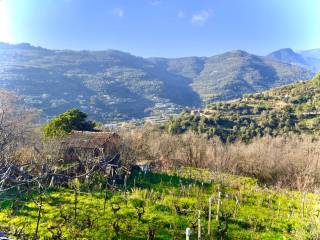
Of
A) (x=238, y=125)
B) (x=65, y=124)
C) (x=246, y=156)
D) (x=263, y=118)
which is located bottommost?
(x=246, y=156)

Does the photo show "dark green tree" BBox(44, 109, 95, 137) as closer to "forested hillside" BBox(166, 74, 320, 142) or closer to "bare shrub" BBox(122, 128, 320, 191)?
"bare shrub" BBox(122, 128, 320, 191)

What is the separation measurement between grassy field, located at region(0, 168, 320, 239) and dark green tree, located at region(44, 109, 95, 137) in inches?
626

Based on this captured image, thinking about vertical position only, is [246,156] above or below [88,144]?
below

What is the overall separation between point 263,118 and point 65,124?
33120mm

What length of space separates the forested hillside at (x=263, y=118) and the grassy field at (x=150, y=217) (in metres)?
34.0

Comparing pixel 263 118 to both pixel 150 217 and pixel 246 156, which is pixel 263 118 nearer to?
pixel 246 156

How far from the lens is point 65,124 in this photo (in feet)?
122

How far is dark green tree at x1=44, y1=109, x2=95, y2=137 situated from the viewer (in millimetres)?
34750

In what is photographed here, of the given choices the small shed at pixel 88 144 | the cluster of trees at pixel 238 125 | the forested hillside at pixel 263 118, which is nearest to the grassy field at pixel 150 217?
the small shed at pixel 88 144

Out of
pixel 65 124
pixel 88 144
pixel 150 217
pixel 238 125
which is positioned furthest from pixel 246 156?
pixel 150 217

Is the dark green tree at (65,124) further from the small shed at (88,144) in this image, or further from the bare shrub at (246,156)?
the bare shrub at (246,156)

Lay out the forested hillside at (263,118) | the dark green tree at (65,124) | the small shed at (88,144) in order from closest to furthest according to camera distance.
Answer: the small shed at (88,144) → the dark green tree at (65,124) → the forested hillside at (263,118)

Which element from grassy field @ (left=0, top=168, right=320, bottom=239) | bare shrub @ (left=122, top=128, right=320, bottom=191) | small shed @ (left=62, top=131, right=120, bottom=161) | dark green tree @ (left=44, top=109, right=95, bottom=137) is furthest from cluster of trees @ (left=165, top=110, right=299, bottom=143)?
grassy field @ (left=0, top=168, right=320, bottom=239)

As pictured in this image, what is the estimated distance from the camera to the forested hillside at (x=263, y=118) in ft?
175
